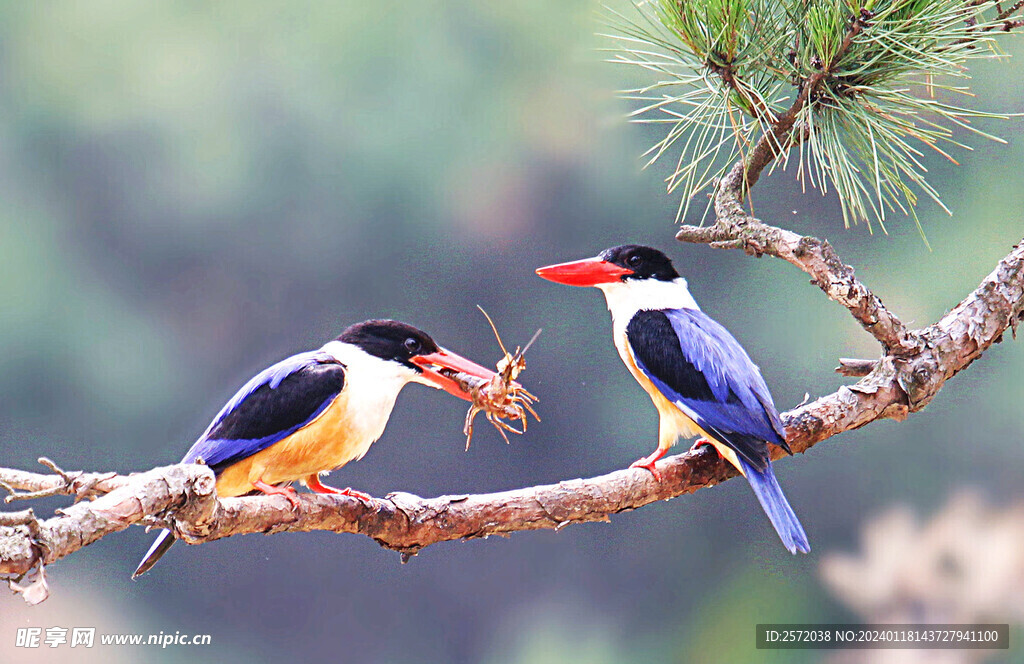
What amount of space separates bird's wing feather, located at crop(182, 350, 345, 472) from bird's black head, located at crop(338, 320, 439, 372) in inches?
2.6

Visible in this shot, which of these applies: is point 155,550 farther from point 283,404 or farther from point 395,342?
point 395,342

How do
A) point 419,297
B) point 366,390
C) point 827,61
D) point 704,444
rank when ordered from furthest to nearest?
1. point 419,297
2. point 704,444
3. point 366,390
4. point 827,61

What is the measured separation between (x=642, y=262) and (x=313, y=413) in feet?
1.84

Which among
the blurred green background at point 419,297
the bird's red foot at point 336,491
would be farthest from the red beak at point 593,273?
the blurred green background at point 419,297

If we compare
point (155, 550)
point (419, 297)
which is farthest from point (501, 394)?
point (419, 297)

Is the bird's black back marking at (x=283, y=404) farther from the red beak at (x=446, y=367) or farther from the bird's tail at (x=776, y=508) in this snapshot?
the bird's tail at (x=776, y=508)

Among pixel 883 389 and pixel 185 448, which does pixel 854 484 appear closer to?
pixel 883 389

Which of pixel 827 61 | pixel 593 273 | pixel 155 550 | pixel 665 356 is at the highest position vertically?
pixel 827 61

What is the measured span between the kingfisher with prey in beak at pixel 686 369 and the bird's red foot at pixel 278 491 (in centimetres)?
48

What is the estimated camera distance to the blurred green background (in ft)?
7.71

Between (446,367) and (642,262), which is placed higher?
(642,262)

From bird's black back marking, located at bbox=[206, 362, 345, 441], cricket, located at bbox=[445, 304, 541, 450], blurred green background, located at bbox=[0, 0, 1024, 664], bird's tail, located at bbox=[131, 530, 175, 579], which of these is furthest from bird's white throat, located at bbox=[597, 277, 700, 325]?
blurred green background, located at bbox=[0, 0, 1024, 664]

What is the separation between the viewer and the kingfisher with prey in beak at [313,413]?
1326 millimetres

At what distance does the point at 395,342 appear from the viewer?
1420 millimetres
